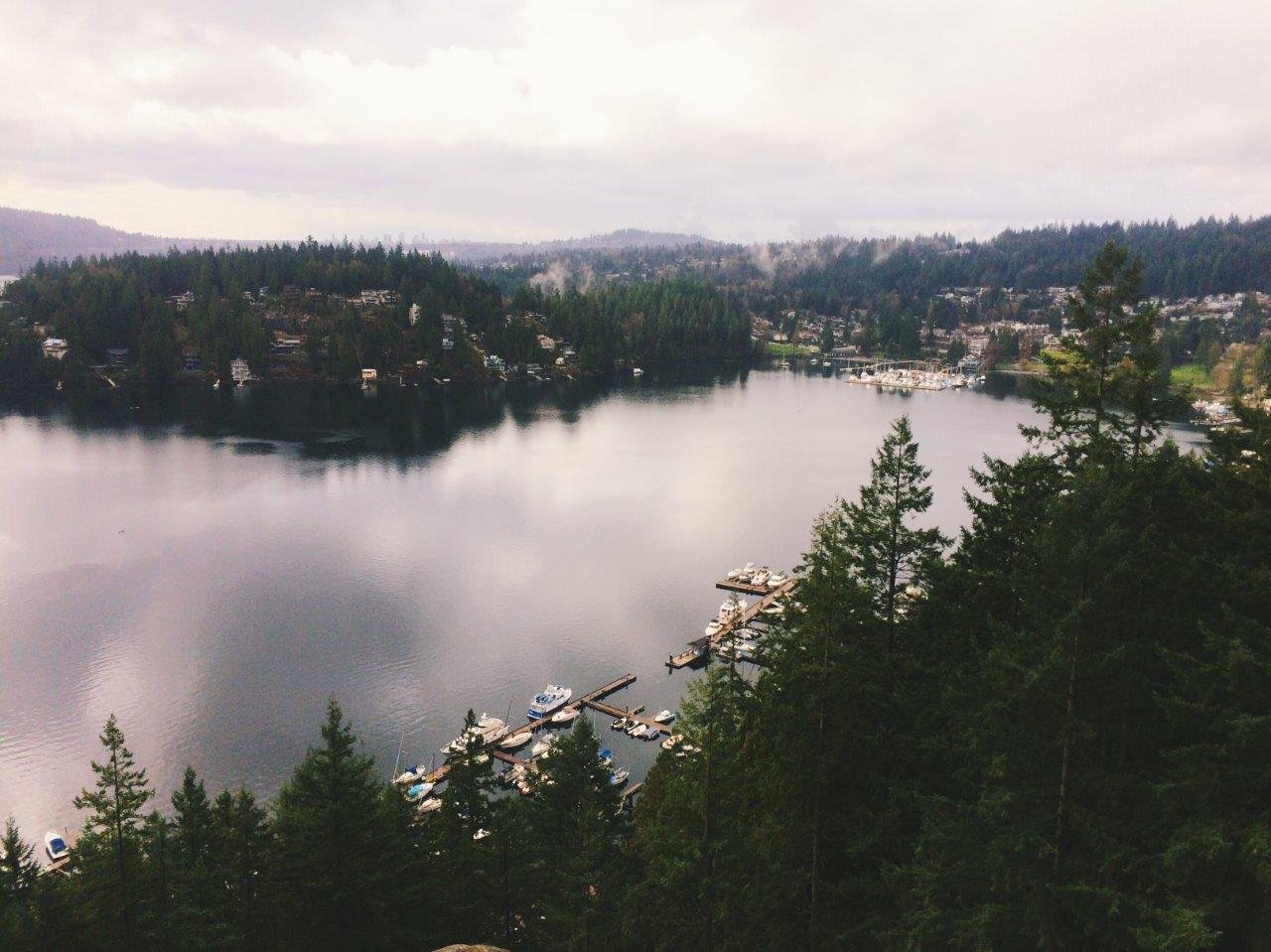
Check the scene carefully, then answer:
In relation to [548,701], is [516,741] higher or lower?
lower

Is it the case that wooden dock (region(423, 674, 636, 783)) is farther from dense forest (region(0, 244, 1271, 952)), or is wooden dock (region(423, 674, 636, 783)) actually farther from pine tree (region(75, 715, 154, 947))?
pine tree (region(75, 715, 154, 947))

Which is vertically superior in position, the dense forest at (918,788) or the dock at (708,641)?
the dense forest at (918,788)

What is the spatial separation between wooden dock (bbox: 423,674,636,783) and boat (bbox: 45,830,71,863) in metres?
9.22

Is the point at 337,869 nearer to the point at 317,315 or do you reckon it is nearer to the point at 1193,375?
the point at 317,315

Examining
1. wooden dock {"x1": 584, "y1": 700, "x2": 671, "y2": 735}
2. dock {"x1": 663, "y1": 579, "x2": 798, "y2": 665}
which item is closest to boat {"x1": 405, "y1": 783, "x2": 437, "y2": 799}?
wooden dock {"x1": 584, "y1": 700, "x2": 671, "y2": 735}

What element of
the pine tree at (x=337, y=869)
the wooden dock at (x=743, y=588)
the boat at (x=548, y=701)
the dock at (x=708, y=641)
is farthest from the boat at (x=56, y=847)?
the wooden dock at (x=743, y=588)

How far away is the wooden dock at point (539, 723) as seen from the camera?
25106mm

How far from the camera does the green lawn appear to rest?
4195 inches

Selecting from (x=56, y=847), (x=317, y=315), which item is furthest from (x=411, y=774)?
(x=317, y=315)

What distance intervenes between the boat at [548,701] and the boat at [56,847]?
44.3ft

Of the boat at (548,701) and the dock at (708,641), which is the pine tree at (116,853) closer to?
the boat at (548,701)

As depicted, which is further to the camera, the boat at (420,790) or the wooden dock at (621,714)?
the wooden dock at (621,714)

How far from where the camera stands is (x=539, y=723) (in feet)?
93.1

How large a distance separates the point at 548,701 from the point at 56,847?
47.2ft
